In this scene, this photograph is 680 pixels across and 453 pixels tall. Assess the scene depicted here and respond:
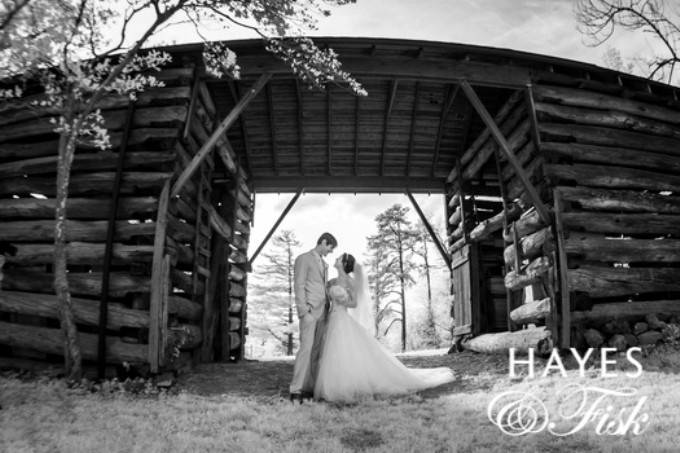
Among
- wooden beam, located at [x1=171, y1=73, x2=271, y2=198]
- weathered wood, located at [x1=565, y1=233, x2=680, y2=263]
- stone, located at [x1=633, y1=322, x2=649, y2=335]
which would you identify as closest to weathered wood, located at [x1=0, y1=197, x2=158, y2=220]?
wooden beam, located at [x1=171, y1=73, x2=271, y2=198]

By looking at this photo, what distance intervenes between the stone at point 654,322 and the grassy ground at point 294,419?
24.8 inches

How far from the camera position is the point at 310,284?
695 cm

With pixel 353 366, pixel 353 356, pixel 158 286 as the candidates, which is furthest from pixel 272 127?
pixel 353 366

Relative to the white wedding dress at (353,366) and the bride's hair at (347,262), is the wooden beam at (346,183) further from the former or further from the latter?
the white wedding dress at (353,366)

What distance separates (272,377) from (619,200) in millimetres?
7087

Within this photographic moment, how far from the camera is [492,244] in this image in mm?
11898

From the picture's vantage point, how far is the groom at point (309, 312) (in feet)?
22.1

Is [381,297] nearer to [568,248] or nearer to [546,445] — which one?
[568,248]

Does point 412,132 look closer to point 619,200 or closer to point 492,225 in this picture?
point 492,225

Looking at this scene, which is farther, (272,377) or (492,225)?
(492,225)

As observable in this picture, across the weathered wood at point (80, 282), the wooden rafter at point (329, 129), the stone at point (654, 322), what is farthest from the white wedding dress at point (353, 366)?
the wooden rafter at point (329, 129)

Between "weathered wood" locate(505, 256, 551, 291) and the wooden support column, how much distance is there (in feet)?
23.5

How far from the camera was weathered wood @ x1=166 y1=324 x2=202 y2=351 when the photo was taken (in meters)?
7.62

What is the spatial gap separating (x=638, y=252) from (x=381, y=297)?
76.1ft
